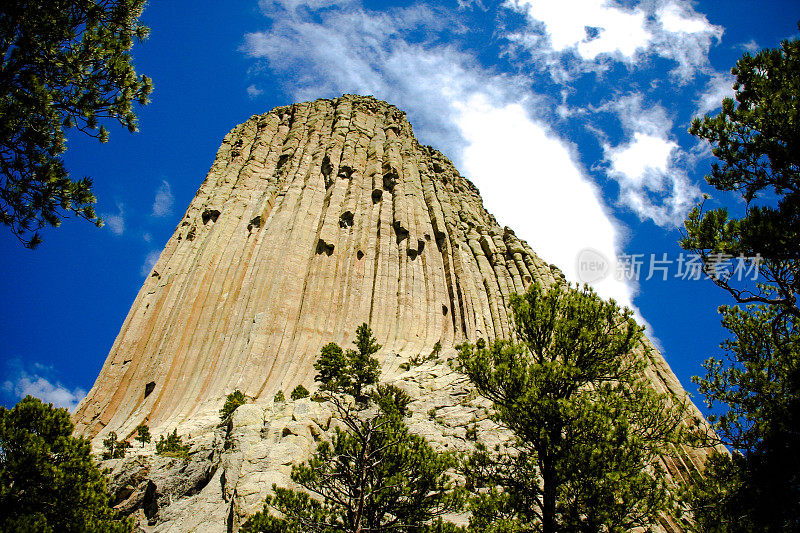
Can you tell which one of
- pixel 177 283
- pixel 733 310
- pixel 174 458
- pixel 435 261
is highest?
pixel 435 261

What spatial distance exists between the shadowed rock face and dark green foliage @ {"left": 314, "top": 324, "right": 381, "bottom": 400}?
3909 mm

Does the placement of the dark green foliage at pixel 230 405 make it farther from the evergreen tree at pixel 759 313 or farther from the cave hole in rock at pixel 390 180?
the cave hole in rock at pixel 390 180

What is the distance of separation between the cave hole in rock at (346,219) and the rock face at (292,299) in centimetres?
11

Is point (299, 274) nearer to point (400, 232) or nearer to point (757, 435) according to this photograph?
point (400, 232)

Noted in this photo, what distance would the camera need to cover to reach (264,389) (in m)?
35.6

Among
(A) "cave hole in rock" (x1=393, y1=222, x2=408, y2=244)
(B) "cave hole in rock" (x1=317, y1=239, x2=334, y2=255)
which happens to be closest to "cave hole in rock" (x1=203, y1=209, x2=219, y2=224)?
(B) "cave hole in rock" (x1=317, y1=239, x2=334, y2=255)

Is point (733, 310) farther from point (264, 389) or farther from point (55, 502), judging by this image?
point (264, 389)

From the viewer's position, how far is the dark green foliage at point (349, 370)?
95.3 ft

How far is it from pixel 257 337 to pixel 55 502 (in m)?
25.5

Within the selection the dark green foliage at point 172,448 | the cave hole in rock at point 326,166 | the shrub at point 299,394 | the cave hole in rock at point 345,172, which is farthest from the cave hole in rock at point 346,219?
the dark green foliage at point 172,448

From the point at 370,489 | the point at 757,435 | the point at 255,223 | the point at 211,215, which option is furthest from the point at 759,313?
the point at 211,215

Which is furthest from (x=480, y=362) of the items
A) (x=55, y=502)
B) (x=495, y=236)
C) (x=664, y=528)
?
(x=495, y=236)

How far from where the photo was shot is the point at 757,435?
1212 cm

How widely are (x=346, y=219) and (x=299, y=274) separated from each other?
8.98m
